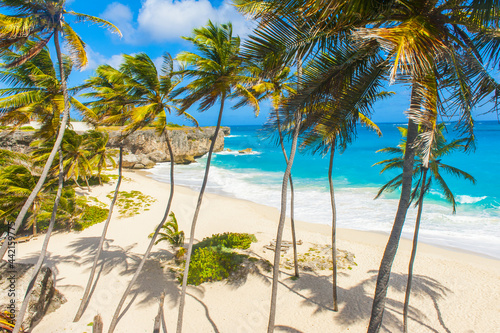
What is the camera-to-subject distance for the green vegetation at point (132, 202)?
16456mm

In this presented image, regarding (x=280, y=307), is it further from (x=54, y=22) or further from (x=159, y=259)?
(x=54, y=22)

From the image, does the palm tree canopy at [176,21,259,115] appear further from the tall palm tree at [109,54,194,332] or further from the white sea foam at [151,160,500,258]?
the white sea foam at [151,160,500,258]

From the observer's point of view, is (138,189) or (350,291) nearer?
(350,291)

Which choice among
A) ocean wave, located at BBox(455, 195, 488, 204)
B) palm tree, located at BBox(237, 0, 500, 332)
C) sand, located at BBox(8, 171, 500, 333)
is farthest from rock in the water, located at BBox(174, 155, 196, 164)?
palm tree, located at BBox(237, 0, 500, 332)

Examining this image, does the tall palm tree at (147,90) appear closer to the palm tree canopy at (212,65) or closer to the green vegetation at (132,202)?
the palm tree canopy at (212,65)

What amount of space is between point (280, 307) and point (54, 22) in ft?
33.1

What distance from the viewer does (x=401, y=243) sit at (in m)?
13.4

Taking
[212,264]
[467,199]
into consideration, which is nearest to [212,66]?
[212,264]

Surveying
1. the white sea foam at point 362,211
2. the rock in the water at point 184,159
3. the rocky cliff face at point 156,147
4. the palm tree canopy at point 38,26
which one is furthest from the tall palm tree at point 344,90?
the rock in the water at point 184,159

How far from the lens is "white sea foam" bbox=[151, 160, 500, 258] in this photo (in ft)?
46.9

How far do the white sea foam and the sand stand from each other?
2199 millimetres

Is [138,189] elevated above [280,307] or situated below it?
above

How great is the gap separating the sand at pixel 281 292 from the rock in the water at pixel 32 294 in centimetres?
32

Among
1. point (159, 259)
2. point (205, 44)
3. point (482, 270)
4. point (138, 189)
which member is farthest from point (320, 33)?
point (138, 189)
